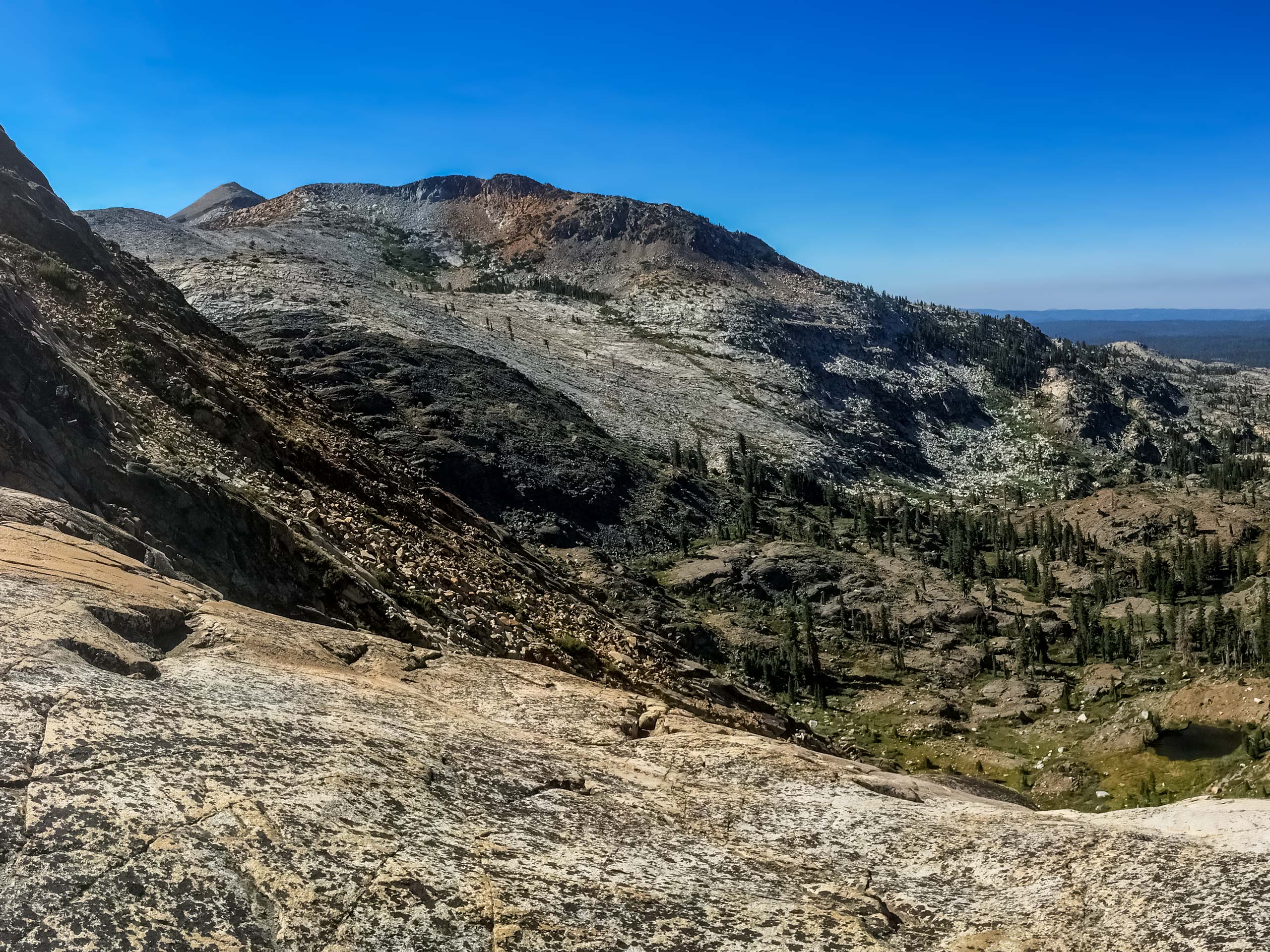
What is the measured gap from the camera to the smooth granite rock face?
722cm

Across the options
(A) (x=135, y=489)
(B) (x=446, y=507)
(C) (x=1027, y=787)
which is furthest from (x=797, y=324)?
(A) (x=135, y=489)

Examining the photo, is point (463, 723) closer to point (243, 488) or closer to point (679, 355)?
point (243, 488)

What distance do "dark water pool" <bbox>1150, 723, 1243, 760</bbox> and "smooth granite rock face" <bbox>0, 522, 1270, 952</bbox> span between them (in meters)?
44.6

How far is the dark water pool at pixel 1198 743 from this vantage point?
47.2 meters

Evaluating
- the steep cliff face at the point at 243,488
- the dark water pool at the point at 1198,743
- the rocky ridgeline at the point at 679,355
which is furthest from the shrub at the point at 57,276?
the dark water pool at the point at 1198,743

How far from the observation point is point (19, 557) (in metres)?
12.1

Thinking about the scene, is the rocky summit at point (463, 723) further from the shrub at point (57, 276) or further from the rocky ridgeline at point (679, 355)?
the rocky ridgeline at point (679, 355)

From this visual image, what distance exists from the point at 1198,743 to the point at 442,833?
54.3 meters

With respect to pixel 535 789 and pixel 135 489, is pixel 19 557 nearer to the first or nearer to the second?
pixel 135 489

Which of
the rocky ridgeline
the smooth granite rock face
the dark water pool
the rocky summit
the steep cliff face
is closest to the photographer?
the smooth granite rock face

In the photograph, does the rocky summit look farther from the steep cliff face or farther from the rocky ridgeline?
the rocky ridgeline

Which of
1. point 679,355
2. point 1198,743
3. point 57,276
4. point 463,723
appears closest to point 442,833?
point 463,723

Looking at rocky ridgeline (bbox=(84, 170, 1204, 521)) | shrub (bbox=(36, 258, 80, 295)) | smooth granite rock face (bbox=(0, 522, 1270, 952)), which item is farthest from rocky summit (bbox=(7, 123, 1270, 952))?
rocky ridgeline (bbox=(84, 170, 1204, 521))

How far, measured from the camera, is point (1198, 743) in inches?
1923
